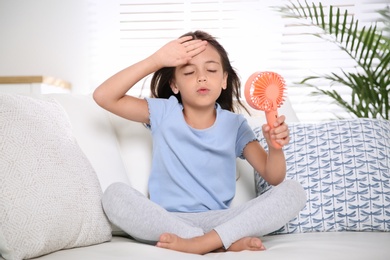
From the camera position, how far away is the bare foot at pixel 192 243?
1557 millimetres

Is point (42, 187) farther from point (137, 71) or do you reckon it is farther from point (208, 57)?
point (208, 57)

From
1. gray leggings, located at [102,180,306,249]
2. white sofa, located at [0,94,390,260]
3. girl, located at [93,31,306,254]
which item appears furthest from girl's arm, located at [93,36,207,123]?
gray leggings, located at [102,180,306,249]

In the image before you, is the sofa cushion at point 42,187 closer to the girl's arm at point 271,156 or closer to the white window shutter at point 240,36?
the girl's arm at point 271,156

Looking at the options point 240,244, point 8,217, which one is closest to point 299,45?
point 240,244

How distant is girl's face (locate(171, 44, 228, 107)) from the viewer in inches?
78.9

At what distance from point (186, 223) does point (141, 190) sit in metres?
0.34

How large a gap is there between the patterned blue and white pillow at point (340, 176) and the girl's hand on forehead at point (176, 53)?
0.44 meters

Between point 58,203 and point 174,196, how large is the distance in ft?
1.71

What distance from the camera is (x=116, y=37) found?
420 centimetres

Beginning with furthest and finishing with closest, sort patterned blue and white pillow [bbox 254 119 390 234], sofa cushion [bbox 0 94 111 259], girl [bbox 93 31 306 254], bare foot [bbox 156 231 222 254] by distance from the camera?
patterned blue and white pillow [bbox 254 119 390 234], girl [bbox 93 31 306 254], bare foot [bbox 156 231 222 254], sofa cushion [bbox 0 94 111 259]

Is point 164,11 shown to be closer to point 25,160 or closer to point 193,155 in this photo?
point 193,155

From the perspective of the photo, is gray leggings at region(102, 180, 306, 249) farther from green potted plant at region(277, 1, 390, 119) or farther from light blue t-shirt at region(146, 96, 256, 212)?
green potted plant at region(277, 1, 390, 119)

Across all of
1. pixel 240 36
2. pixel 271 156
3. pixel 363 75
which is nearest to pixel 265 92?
pixel 271 156

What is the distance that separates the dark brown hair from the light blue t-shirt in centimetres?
12
